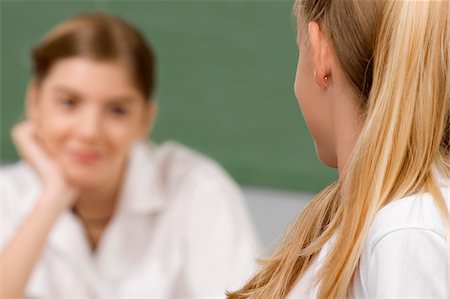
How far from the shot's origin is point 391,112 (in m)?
1.02

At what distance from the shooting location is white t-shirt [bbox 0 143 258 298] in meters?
2.51

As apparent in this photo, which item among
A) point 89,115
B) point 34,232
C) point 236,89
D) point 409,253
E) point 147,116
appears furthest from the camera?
point 236,89

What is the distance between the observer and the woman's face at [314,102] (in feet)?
3.68

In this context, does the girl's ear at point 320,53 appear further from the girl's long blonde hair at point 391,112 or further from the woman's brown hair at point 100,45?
the woman's brown hair at point 100,45

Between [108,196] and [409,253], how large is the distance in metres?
1.81

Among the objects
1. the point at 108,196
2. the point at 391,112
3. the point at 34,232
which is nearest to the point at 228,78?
the point at 108,196

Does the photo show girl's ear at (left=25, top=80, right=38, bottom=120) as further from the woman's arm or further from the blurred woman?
the woman's arm

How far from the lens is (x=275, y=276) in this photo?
46.8 inches

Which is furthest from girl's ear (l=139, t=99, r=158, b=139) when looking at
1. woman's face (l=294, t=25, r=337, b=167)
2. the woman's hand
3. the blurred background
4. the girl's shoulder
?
the girl's shoulder

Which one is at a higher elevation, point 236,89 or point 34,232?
point 236,89

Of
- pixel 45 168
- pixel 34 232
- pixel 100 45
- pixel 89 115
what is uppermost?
pixel 100 45

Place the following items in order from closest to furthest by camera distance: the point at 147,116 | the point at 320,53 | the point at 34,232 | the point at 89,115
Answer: the point at 320,53
the point at 34,232
the point at 89,115
the point at 147,116

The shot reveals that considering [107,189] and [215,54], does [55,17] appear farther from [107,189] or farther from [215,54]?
[107,189]

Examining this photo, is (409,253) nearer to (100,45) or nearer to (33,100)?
(100,45)
